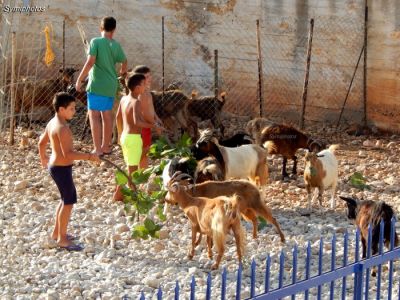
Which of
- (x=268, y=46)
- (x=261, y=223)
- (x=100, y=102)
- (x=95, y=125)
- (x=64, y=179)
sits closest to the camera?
(x=64, y=179)

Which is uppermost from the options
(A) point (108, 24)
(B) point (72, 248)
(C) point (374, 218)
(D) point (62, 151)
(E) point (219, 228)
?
(A) point (108, 24)

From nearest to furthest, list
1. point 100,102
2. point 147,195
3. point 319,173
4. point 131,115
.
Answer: point 147,195, point 131,115, point 319,173, point 100,102

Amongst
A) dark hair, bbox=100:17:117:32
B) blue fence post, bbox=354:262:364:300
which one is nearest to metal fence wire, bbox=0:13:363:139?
dark hair, bbox=100:17:117:32

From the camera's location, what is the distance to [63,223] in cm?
982

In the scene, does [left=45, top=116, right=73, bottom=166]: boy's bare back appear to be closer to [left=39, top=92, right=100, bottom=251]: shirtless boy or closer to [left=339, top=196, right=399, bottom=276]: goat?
[left=39, top=92, right=100, bottom=251]: shirtless boy

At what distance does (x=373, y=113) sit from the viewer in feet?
52.6

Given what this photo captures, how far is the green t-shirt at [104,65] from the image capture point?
11.9m

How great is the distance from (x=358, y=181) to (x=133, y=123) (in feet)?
10.3

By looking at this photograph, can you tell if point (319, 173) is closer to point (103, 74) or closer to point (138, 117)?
point (138, 117)

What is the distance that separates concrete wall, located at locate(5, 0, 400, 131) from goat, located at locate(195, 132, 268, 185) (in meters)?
4.50

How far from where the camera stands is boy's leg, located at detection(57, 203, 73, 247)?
977cm

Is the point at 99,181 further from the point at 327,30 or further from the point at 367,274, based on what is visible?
the point at 367,274

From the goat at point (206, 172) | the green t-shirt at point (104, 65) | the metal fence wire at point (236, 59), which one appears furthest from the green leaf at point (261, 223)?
the metal fence wire at point (236, 59)

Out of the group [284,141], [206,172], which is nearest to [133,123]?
[206,172]
